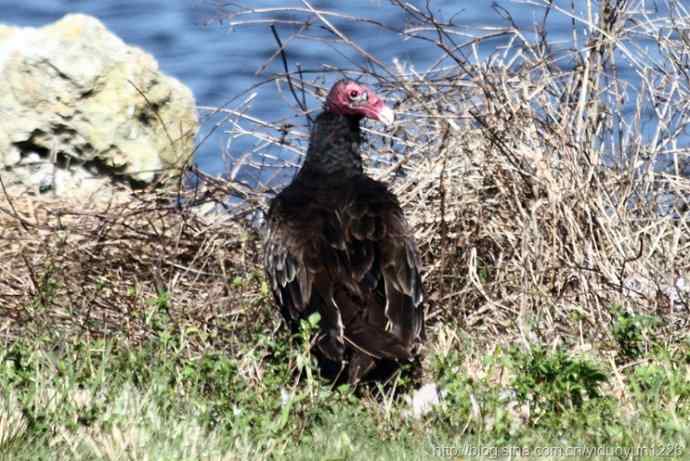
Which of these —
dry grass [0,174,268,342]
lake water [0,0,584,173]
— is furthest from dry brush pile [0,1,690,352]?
lake water [0,0,584,173]

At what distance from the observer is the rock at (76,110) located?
8.53 metres

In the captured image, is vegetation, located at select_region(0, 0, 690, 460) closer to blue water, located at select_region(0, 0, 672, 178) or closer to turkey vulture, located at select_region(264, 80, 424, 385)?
turkey vulture, located at select_region(264, 80, 424, 385)

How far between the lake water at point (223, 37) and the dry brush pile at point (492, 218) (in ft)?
21.2

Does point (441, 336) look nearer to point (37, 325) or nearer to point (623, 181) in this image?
point (623, 181)

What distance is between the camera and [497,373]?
624 cm

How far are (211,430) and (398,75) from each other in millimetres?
2927

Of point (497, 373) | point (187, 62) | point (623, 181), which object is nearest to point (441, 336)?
point (497, 373)

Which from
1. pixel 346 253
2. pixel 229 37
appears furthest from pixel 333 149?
pixel 229 37

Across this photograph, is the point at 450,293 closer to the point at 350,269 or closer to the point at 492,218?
the point at 492,218

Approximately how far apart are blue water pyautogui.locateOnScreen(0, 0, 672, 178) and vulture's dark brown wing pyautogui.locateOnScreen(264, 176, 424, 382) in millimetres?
7202

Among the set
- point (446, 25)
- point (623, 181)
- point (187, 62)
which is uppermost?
point (446, 25)

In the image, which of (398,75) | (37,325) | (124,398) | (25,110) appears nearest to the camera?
(124,398)

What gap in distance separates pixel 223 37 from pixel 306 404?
12340 mm

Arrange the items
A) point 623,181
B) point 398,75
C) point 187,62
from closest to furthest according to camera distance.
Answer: point 623,181, point 398,75, point 187,62
